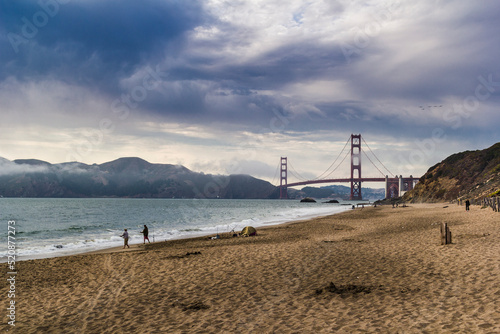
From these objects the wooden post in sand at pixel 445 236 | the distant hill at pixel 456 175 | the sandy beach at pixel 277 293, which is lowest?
the sandy beach at pixel 277 293

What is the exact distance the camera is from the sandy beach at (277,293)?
6.69 metres

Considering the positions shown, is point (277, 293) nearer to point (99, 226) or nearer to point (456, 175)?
→ point (99, 226)

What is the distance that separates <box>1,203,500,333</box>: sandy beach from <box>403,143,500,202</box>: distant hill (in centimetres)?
5316

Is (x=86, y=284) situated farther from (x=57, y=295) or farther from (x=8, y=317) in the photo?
(x=8, y=317)

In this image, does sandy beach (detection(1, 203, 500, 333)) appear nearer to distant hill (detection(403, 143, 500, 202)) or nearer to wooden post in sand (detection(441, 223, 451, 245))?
wooden post in sand (detection(441, 223, 451, 245))

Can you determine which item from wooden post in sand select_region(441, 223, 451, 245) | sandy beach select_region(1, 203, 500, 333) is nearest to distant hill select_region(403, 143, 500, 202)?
wooden post in sand select_region(441, 223, 451, 245)

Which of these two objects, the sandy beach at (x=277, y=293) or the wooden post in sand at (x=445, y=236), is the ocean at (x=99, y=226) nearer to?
the sandy beach at (x=277, y=293)

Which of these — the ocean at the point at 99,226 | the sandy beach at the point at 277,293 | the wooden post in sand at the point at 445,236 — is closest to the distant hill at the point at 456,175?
the ocean at the point at 99,226

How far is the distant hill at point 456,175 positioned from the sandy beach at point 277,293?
174ft

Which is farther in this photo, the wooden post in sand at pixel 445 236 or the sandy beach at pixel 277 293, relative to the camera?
the wooden post in sand at pixel 445 236

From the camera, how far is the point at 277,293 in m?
8.65

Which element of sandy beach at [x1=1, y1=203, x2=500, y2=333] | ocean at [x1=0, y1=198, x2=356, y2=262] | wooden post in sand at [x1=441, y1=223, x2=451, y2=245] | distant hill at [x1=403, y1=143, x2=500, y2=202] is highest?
distant hill at [x1=403, y1=143, x2=500, y2=202]

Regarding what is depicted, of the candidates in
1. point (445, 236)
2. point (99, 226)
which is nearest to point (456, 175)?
point (99, 226)

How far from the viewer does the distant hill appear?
6222cm
